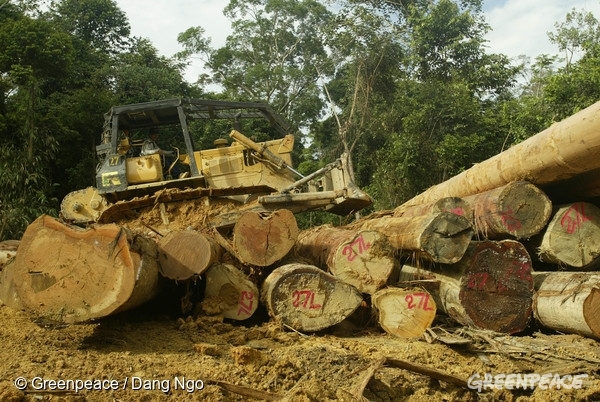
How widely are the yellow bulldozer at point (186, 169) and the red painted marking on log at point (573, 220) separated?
3.01 meters

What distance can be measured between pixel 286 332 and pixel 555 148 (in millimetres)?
2811

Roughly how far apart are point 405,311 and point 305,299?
869mm

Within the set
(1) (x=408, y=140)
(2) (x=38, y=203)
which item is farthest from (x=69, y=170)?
(1) (x=408, y=140)

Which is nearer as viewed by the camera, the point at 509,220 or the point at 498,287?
the point at 498,287

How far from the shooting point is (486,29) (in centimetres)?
2014

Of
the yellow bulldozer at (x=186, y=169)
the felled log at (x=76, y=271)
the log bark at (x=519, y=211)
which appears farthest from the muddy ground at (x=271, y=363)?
the yellow bulldozer at (x=186, y=169)

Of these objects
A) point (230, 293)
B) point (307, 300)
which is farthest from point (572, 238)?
point (230, 293)

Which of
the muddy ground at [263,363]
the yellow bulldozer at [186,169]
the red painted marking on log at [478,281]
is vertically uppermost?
the yellow bulldozer at [186,169]

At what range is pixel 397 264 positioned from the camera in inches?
213

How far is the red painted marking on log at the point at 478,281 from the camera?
4891 millimetres

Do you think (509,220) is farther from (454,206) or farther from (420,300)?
(420,300)

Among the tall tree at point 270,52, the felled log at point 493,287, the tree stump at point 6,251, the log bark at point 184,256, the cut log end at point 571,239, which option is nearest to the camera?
the felled log at point 493,287

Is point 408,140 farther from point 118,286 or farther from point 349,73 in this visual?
point 118,286

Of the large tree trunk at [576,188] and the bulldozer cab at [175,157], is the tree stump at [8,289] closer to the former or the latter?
the bulldozer cab at [175,157]
